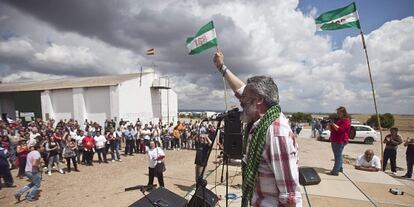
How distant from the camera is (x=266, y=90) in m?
1.62

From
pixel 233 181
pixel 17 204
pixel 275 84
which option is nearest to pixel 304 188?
pixel 233 181

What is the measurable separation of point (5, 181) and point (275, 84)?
1052cm

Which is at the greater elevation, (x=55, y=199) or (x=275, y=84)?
(x=275, y=84)

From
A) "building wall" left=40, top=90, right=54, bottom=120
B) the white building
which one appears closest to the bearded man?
the white building

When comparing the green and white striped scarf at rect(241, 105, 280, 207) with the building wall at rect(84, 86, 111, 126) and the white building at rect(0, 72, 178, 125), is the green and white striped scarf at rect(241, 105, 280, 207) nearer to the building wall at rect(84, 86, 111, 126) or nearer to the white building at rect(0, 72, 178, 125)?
the white building at rect(0, 72, 178, 125)

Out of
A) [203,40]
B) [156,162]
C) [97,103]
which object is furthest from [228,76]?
[97,103]

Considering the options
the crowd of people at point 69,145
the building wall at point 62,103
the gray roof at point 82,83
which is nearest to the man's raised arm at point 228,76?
the crowd of people at point 69,145

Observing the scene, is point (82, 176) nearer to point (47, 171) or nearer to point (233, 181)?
point (47, 171)

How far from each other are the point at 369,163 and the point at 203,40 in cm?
669

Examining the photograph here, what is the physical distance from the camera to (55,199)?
286 inches

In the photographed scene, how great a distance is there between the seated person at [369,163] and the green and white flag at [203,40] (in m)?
5.97

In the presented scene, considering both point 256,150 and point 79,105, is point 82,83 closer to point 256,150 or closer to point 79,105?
point 79,105

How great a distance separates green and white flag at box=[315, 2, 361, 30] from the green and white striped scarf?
30.4 ft

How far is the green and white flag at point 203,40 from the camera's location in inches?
327
